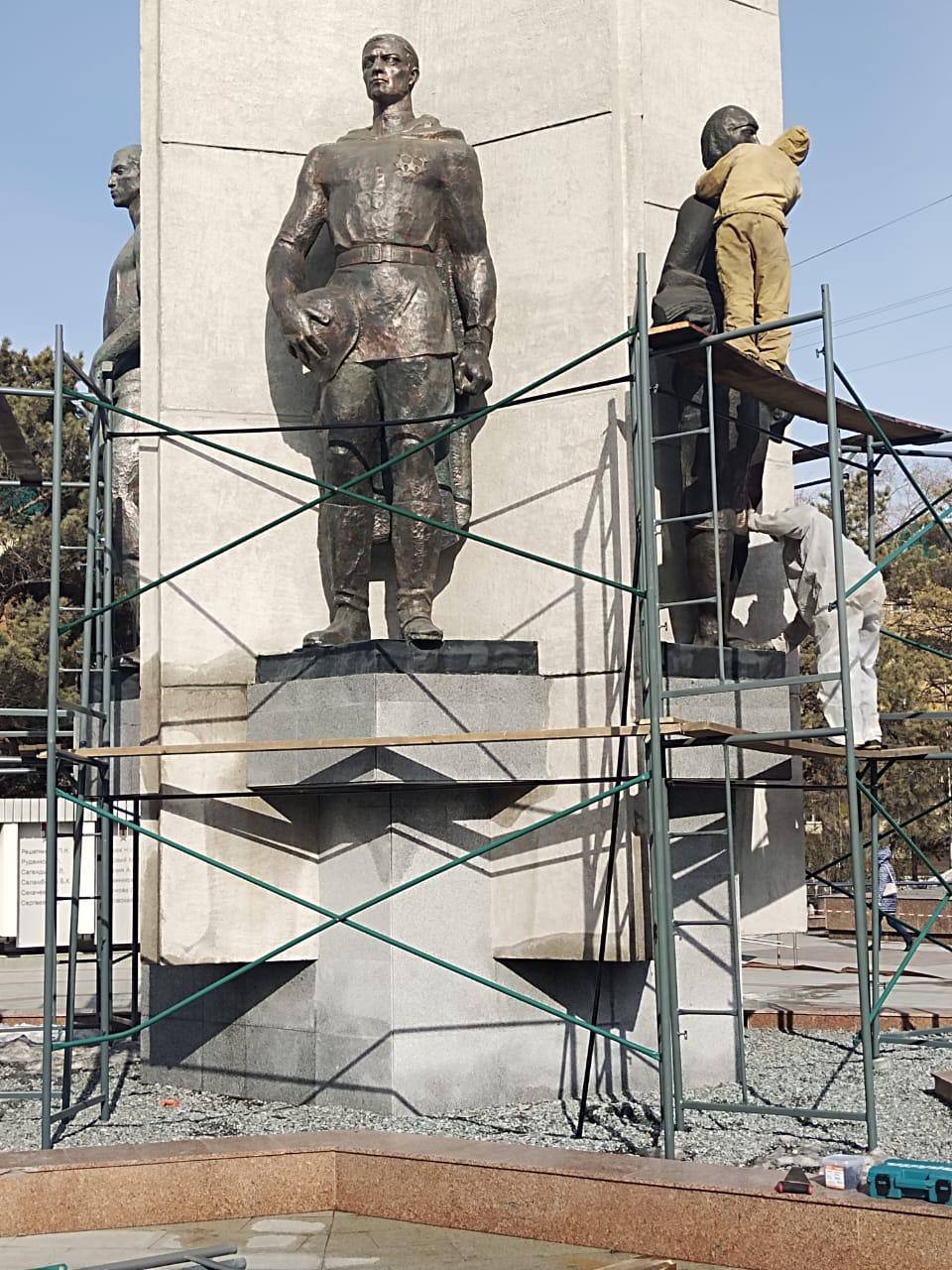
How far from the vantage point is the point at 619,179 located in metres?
10.5

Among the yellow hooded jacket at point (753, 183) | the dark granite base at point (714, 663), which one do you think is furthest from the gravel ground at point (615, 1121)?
the yellow hooded jacket at point (753, 183)

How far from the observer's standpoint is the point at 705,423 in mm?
10750

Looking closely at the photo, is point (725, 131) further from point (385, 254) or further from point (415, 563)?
point (415, 563)

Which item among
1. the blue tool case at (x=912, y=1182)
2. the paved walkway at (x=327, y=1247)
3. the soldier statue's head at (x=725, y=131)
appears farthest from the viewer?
the soldier statue's head at (x=725, y=131)

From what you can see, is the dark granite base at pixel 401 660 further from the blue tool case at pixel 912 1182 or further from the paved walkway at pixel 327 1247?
the blue tool case at pixel 912 1182

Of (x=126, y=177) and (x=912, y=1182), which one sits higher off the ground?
(x=126, y=177)

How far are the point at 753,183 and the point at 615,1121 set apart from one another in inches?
238

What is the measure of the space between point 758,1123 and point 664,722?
8.26ft

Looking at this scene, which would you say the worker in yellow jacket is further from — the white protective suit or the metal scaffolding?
the white protective suit

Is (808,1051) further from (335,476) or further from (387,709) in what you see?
(335,476)

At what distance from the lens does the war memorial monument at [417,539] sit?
10000 mm

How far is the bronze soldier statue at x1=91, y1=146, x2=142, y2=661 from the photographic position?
38.9 ft

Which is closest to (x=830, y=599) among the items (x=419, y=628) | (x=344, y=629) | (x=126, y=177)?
(x=419, y=628)

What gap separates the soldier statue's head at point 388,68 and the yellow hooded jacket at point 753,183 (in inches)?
82.0
